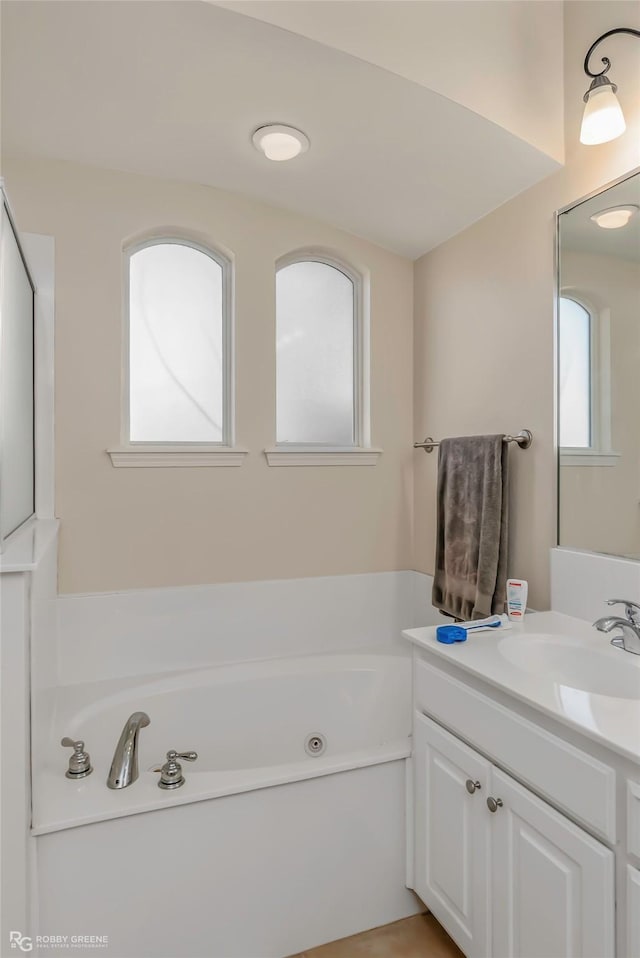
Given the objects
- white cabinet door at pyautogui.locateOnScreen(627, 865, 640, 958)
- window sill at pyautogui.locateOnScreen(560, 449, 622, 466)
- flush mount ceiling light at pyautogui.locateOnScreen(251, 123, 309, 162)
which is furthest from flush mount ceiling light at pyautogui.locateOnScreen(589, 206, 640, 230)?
white cabinet door at pyautogui.locateOnScreen(627, 865, 640, 958)

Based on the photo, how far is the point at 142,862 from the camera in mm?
1500

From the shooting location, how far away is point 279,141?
1.97 metres

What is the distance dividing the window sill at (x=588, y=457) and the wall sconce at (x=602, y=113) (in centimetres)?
87

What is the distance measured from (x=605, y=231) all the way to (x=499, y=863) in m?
1.74

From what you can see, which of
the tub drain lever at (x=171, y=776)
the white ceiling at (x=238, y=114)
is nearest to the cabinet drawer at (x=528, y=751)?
the tub drain lever at (x=171, y=776)

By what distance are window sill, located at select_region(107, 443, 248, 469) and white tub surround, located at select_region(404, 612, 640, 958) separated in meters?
1.13

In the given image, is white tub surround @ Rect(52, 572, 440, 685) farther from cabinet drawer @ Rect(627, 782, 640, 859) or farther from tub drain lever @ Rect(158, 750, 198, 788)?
cabinet drawer @ Rect(627, 782, 640, 859)

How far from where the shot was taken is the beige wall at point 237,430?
2219 mm

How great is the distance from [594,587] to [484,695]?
1.91 feet

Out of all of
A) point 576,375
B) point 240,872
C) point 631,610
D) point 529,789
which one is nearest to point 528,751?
point 529,789

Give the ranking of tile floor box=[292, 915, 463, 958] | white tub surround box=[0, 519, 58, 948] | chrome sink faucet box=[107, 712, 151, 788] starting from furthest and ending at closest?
tile floor box=[292, 915, 463, 958], chrome sink faucet box=[107, 712, 151, 788], white tub surround box=[0, 519, 58, 948]

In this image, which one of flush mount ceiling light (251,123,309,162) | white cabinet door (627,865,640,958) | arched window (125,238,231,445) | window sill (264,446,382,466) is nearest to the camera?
white cabinet door (627,865,640,958)

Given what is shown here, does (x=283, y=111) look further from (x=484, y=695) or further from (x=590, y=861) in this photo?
(x=590, y=861)

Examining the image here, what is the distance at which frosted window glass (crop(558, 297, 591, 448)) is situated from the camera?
1840mm
